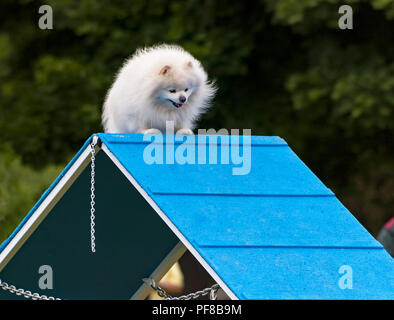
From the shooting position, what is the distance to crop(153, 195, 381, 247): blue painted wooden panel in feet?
14.8

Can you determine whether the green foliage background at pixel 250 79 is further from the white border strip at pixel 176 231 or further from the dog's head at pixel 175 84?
the white border strip at pixel 176 231

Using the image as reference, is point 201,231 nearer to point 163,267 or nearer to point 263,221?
point 263,221

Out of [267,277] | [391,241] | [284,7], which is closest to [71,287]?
[267,277]

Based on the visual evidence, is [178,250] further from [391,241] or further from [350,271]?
[391,241]

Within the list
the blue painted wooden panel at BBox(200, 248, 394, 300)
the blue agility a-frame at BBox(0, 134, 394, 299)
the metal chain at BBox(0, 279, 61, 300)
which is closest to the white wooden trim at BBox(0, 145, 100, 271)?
the blue agility a-frame at BBox(0, 134, 394, 299)

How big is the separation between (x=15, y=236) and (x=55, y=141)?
22.2 feet

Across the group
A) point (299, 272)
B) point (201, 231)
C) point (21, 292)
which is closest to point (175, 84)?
point (201, 231)

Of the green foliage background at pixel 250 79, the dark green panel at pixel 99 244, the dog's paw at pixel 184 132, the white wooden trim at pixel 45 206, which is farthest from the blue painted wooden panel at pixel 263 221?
the green foliage background at pixel 250 79

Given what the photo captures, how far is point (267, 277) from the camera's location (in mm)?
4328

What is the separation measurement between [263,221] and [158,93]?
1.38 m

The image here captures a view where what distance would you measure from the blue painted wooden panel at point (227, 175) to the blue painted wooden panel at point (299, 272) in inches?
19.8

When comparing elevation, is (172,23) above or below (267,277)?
above

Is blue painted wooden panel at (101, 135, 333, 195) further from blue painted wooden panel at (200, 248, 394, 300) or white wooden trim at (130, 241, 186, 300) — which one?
white wooden trim at (130, 241, 186, 300)

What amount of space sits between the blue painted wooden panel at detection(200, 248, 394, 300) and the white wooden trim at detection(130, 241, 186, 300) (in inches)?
53.5
